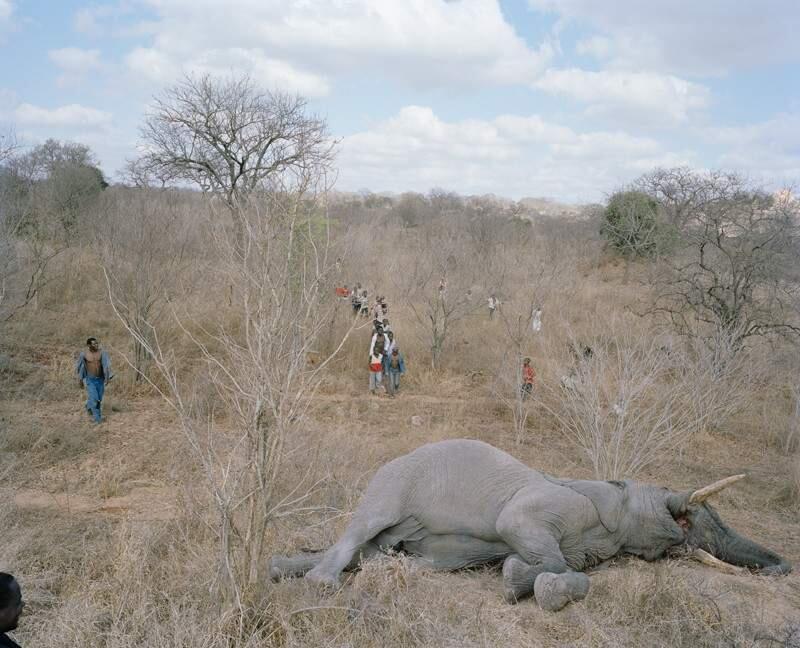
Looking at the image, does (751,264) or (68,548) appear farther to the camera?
(751,264)

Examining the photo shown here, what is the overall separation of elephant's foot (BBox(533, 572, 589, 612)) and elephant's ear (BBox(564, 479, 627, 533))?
726mm

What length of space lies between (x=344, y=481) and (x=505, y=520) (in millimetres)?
2857

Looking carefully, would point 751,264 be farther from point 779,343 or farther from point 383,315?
point 383,315

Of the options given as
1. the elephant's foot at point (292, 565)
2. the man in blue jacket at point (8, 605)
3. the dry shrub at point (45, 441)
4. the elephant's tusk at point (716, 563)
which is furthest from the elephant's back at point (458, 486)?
the dry shrub at point (45, 441)

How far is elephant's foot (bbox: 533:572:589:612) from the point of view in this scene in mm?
4141

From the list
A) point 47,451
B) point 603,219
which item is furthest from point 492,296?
point 603,219

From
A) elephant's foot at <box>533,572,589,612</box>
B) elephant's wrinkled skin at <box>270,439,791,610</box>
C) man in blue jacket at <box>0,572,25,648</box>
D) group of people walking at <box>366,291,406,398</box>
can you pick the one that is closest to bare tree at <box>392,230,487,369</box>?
group of people walking at <box>366,291,406,398</box>

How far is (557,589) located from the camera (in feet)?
13.6

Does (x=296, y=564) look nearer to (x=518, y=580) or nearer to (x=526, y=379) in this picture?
(x=518, y=580)

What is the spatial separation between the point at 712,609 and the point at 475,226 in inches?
1125

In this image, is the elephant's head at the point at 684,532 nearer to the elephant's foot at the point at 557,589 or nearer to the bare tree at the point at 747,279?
the elephant's foot at the point at 557,589

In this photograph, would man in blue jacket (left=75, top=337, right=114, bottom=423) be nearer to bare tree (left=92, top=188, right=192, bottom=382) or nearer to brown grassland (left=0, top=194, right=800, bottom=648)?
brown grassland (left=0, top=194, right=800, bottom=648)

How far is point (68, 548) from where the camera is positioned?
585 cm

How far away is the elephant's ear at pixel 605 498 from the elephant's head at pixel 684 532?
0.06 meters
